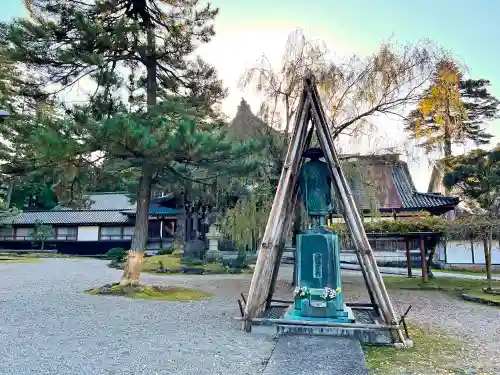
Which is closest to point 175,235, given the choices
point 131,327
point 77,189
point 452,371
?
point 77,189

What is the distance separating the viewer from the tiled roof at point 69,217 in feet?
103

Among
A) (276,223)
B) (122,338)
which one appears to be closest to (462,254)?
(276,223)

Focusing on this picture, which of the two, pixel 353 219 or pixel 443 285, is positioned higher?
→ pixel 353 219

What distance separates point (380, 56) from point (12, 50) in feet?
32.9

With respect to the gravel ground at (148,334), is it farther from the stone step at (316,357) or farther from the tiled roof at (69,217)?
the tiled roof at (69,217)

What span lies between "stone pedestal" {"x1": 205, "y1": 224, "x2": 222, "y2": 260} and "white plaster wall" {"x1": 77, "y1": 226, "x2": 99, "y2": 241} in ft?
43.6

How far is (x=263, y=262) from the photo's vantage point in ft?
19.9

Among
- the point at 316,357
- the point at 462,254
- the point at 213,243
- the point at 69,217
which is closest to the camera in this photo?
the point at 316,357

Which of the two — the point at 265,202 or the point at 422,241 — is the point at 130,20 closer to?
the point at 265,202

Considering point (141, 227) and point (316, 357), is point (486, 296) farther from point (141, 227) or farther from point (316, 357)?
point (141, 227)

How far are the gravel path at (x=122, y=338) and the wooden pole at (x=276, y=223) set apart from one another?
0.55 metres

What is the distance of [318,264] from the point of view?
6250 mm

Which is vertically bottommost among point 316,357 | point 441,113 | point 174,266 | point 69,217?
point 174,266

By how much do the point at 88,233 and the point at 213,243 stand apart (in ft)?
46.2
